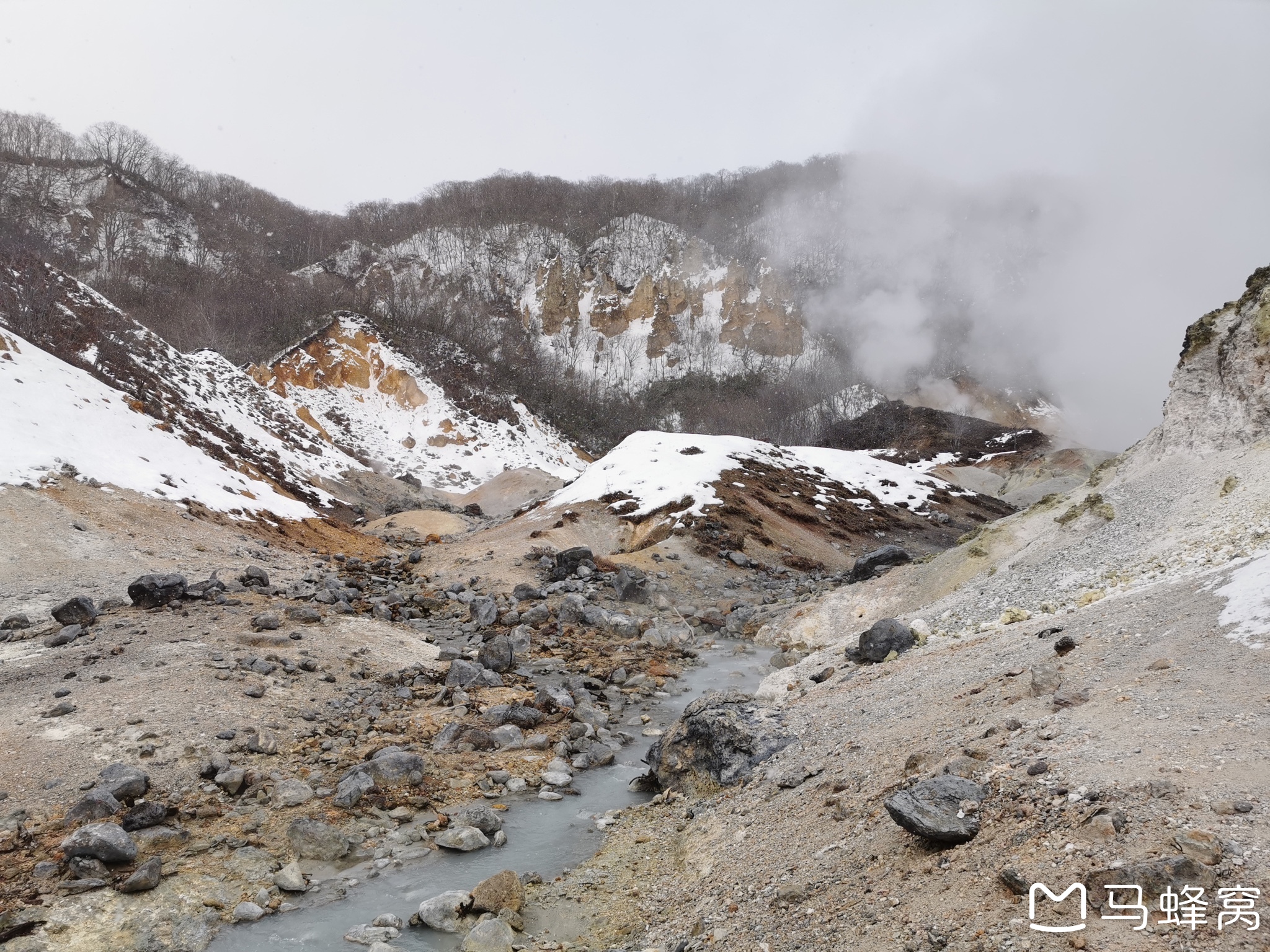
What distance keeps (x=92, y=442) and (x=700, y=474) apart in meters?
22.9

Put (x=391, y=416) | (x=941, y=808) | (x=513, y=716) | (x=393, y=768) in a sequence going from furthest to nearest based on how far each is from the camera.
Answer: (x=391, y=416)
(x=513, y=716)
(x=393, y=768)
(x=941, y=808)

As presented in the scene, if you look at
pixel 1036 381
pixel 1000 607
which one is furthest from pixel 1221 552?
pixel 1036 381

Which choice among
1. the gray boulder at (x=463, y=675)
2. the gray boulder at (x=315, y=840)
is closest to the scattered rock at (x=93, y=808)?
the gray boulder at (x=315, y=840)

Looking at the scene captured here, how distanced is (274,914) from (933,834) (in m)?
5.45

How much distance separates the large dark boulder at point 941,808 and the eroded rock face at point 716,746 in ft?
10.2

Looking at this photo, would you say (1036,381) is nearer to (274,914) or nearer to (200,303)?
(200,303)

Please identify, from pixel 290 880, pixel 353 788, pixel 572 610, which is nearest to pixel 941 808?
pixel 290 880

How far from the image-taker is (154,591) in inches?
500

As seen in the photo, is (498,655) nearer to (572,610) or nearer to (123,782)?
(572,610)

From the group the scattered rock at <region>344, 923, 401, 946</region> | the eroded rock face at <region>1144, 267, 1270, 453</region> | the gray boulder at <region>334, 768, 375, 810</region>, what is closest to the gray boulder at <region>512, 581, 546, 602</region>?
the gray boulder at <region>334, 768, 375, 810</region>

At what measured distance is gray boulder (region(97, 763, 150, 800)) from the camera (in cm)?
725

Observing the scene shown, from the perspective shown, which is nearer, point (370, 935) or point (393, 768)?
point (370, 935)

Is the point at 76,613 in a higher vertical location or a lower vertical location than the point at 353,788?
higher

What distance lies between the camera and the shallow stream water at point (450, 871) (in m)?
5.78
